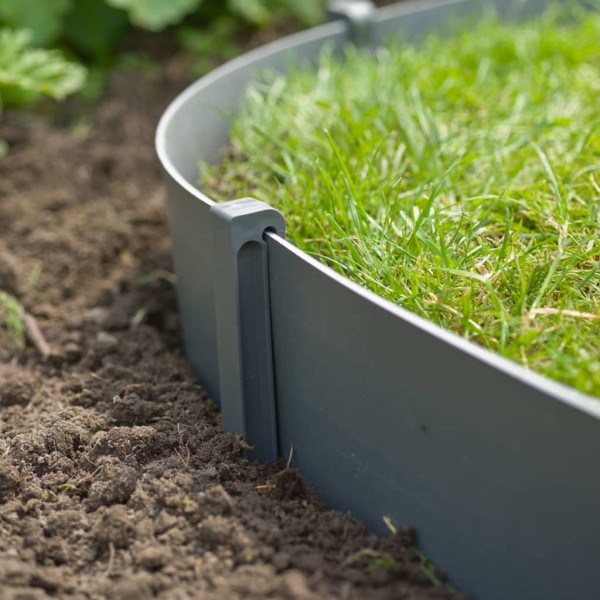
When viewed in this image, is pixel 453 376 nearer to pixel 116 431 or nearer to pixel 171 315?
pixel 116 431

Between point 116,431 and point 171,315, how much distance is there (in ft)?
2.58

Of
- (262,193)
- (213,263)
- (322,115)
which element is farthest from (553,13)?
(213,263)

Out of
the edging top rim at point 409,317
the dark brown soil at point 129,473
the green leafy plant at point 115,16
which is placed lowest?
the dark brown soil at point 129,473

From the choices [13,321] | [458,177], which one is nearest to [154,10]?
[13,321]

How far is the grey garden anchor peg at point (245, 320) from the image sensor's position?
1.90 metres

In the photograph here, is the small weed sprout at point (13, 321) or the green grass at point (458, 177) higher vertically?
the green grass at point (458, 177)

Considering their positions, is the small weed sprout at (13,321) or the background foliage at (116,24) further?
the background foliage at (116,24)

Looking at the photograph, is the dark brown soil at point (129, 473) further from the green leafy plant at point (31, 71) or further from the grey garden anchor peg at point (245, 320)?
the green leafy plant at point (31, 71)

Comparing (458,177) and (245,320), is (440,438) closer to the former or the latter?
(245,320)

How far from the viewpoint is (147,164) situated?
12.0 feet

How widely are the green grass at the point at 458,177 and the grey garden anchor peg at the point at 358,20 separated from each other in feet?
0.35

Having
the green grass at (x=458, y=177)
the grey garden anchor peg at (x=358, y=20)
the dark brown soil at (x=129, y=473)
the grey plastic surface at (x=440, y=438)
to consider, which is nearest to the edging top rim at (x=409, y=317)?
the grey plastic surface at (x=440, y=438)

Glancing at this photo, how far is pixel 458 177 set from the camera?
249 centimetres

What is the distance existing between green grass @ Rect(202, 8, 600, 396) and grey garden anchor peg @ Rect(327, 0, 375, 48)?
0.11 meters
